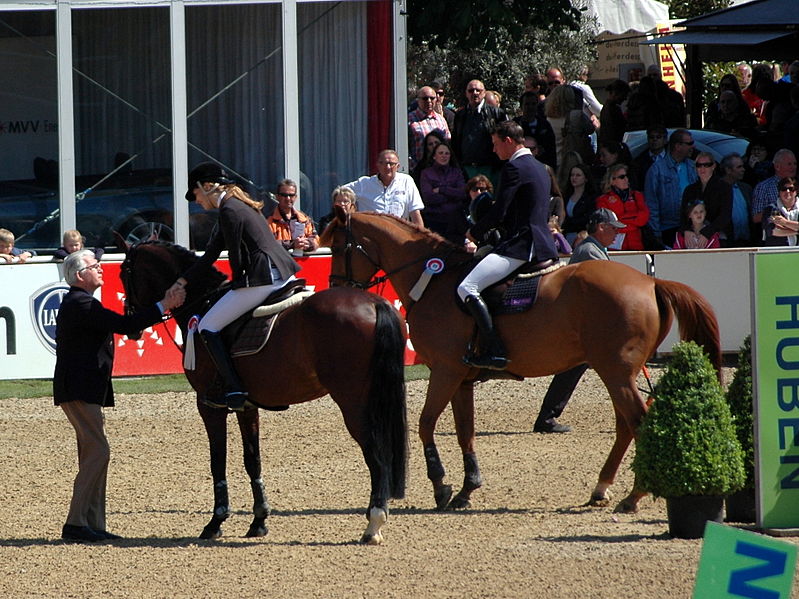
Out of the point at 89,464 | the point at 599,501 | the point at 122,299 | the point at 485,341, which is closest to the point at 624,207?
the point at 122,299

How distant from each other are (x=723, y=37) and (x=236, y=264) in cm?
1196

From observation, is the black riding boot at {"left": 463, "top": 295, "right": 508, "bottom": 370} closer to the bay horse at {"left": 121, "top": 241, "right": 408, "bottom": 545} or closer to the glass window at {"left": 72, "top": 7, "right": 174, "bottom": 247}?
the bay horse at {"left": 121, "top": 241, "right": 408, "bottom": 545}

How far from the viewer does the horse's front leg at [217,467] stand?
8.02 m

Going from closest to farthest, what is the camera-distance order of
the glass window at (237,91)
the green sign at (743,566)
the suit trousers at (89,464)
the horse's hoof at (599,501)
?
the green sign at (743,566), the suit trousers at (89,464), the horse's hoof at (599,501), the glass window at (237,91)

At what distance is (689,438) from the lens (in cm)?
734

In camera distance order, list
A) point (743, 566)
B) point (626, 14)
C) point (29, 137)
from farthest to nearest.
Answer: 1. point (626, 14)
2. point (29, 137)
3. point (743, 566)

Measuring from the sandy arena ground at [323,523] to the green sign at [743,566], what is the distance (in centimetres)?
224

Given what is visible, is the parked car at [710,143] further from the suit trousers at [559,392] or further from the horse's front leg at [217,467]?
the horse's front leg at [217,467]

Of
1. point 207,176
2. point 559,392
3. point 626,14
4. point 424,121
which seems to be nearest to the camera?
point 207,176

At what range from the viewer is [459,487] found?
31.1 ft

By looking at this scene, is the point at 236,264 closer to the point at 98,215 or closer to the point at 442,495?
the point at 442,495

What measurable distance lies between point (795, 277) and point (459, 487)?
10.5 ft

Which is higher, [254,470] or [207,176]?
[207,176]

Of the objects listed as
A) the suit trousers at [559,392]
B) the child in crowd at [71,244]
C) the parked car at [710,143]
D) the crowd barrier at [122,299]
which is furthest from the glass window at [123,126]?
the parked car at [710,143]
